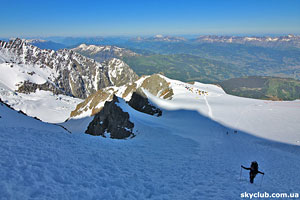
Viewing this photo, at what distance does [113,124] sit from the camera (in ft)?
159

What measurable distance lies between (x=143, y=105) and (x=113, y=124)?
21309 mm

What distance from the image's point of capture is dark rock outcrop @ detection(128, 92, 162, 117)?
200 feet

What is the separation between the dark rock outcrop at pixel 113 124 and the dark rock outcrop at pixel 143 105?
13.5 metres

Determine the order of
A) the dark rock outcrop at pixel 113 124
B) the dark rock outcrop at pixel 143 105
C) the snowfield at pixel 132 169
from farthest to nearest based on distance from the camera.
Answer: the dark rock outcrop at pixel 143 105 → the dark rock outcrop at pixel 113 124 → the snowfield at pixel 132 169

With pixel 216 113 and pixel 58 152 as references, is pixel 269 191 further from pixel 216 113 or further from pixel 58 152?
pixel 216 113

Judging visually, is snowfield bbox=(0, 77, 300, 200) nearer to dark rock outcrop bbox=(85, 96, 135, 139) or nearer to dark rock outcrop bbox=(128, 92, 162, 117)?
dark rock outcrop bbox=(85, 96, 135, 139)

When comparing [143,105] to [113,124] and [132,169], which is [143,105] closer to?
[113,124]

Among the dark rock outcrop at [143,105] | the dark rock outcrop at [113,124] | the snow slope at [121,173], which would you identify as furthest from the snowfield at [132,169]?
the dark rock outcrop at [143,105]

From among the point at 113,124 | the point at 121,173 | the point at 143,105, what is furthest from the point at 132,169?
the point at 143,105

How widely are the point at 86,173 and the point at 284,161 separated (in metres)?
26.0

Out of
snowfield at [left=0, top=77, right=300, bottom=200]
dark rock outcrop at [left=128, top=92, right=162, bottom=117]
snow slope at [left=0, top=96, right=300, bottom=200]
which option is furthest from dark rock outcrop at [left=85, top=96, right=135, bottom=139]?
snow slope at [left=0, top=96, right=300, bottom=200]

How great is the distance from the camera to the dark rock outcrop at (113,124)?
4192 centimetres

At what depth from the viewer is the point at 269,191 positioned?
42.2 feet

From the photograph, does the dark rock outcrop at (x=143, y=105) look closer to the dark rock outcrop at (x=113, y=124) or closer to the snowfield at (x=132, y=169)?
the dark rock outcrop at (x=113, y=124)
